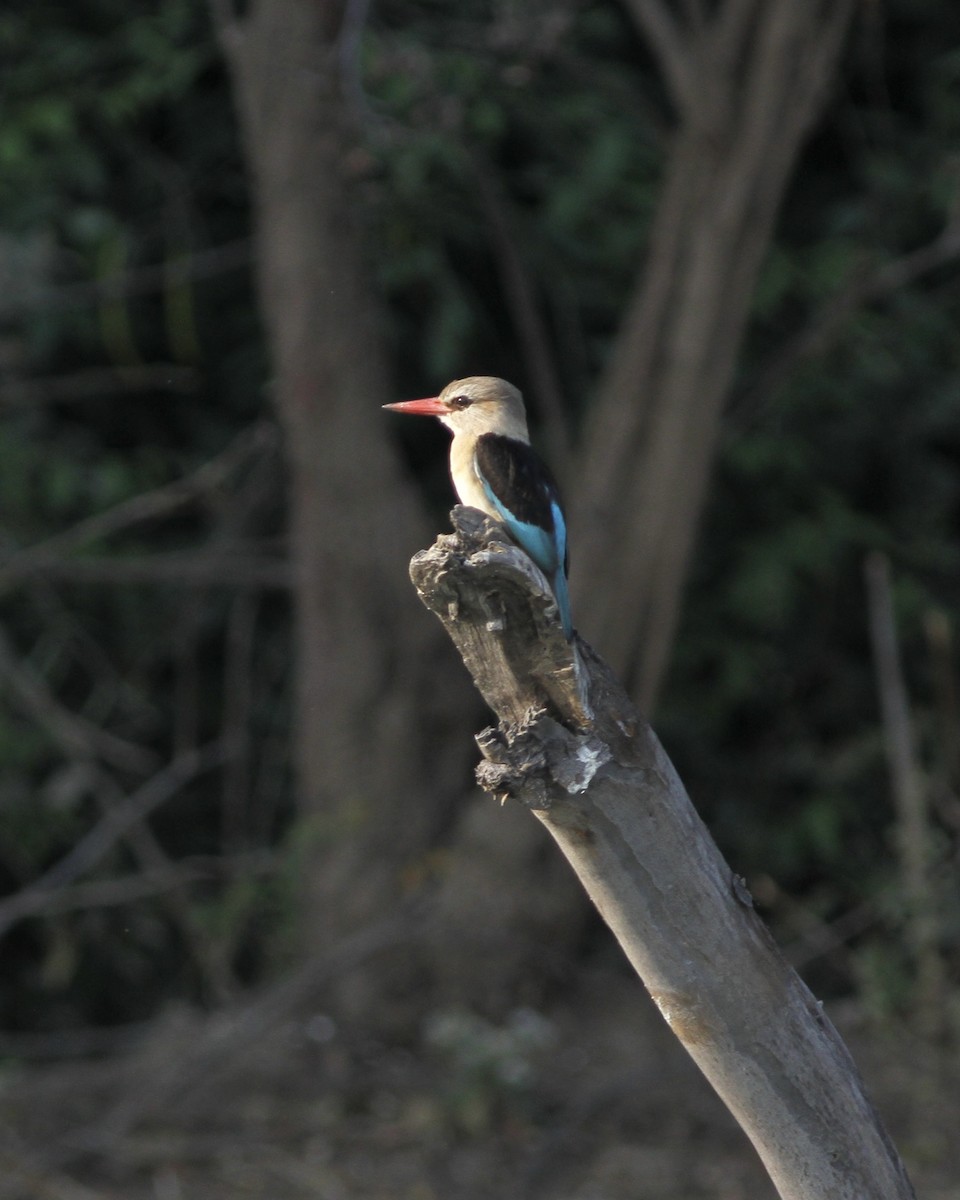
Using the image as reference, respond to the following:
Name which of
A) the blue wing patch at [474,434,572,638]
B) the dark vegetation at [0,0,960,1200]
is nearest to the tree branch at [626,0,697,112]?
the dark vegetation at [0,0,960,1200]

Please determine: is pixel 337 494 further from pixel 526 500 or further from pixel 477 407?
pixel 526 500

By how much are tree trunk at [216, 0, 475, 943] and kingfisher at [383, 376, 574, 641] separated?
1910 mm

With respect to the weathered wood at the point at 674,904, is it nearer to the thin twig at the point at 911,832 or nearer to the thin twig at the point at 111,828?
the thin twig at the point at 911,832

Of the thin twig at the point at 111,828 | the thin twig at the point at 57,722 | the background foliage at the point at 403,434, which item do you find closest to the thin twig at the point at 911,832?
the background foliage at the point at 403,434

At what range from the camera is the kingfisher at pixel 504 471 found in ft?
8.75

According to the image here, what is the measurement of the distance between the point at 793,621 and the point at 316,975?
2.33 meters

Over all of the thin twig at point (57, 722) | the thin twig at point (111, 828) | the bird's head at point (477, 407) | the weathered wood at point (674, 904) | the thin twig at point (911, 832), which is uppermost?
the thin twig at point (57, 722)

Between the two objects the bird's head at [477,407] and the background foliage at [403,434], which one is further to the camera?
the background foliage at [403,434]

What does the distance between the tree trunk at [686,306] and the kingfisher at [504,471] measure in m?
1.77

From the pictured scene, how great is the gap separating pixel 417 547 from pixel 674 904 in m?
3.53

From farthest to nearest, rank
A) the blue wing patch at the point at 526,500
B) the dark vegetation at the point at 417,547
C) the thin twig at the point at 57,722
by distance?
the thin twig at the point at 57,722 → the dark vegetation at the point at 417,547 → the blue wing patch at the point at 526,500

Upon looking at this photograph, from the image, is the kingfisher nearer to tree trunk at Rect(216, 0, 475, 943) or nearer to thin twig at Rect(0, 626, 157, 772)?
tree trunk at Rect(216, 0, 475, 943)

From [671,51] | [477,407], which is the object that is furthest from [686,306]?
[477,407]

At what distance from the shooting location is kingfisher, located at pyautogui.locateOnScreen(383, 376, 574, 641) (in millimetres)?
2666
